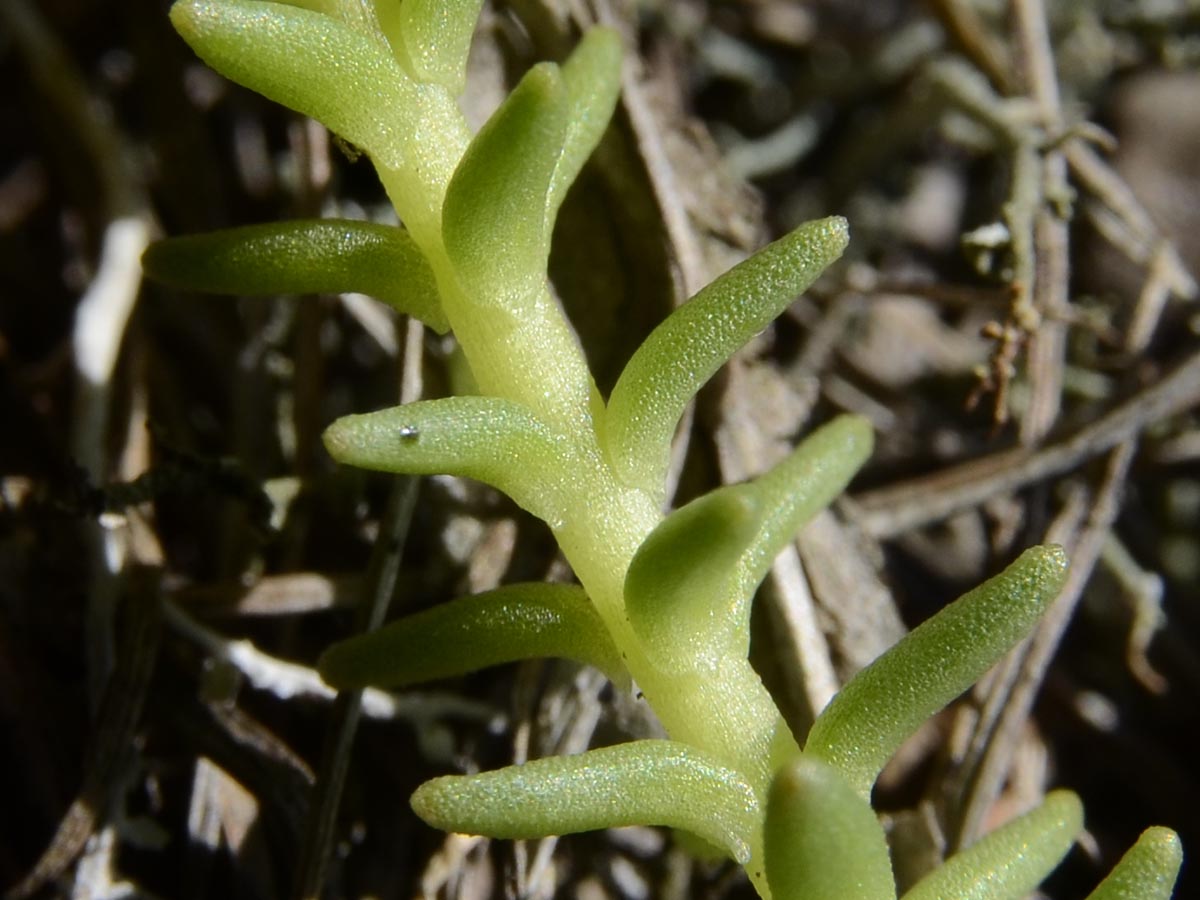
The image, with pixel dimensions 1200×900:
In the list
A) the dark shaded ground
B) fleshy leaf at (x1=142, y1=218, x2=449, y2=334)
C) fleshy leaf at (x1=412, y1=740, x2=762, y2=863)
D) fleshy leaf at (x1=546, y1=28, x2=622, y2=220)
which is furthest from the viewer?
the dark shaded ground

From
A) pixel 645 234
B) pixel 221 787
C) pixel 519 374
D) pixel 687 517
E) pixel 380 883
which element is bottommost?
pixel 380 883

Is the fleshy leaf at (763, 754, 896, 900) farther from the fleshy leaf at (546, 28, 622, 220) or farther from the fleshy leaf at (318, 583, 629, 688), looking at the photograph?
the fleshy leaf at (546, 28, 622, 220)

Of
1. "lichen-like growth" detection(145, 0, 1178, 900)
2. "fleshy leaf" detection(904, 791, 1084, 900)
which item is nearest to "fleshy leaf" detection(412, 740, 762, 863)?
"lichen-like growth" detection(145, 0, 1178, 900)

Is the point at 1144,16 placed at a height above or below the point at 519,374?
above

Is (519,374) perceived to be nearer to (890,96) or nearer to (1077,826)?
(1077,826)

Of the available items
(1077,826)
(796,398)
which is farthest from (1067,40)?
(1077,826)

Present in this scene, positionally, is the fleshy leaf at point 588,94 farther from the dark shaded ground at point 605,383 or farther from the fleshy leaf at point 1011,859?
the fleshy leaf at point 1011,859
